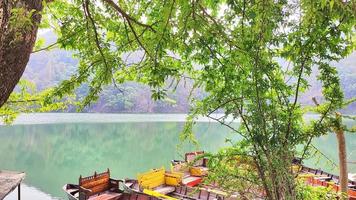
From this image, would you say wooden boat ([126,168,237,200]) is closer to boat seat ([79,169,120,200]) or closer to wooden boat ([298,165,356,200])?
boat seat ([79,169,120,200])

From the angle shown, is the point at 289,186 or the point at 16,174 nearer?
the point at 289,186

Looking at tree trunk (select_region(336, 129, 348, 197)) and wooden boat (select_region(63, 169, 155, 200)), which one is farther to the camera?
wooden boat (select_region(63, 169, 155, 200))

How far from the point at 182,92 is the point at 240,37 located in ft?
252

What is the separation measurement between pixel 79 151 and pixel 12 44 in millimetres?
28431

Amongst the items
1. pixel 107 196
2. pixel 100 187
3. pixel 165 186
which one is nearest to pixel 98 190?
pixel 100 187

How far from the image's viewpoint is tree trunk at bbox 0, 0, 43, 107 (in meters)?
1.80

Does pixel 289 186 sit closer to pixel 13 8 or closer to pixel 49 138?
pixel 13 8

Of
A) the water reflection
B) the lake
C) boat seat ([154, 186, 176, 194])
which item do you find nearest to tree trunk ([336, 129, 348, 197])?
the lake

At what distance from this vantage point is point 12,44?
183 centimetres

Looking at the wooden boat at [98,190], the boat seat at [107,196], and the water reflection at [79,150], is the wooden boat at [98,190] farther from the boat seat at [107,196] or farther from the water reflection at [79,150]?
the water reflection at [79,150]

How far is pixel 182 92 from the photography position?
79688mm

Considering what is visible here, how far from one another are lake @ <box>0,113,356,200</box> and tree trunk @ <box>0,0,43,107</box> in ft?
32.6

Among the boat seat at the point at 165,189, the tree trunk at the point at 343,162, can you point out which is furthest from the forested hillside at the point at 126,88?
the tree trunk at the point at 343,162

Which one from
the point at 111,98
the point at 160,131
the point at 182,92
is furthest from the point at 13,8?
the point at 182,92
